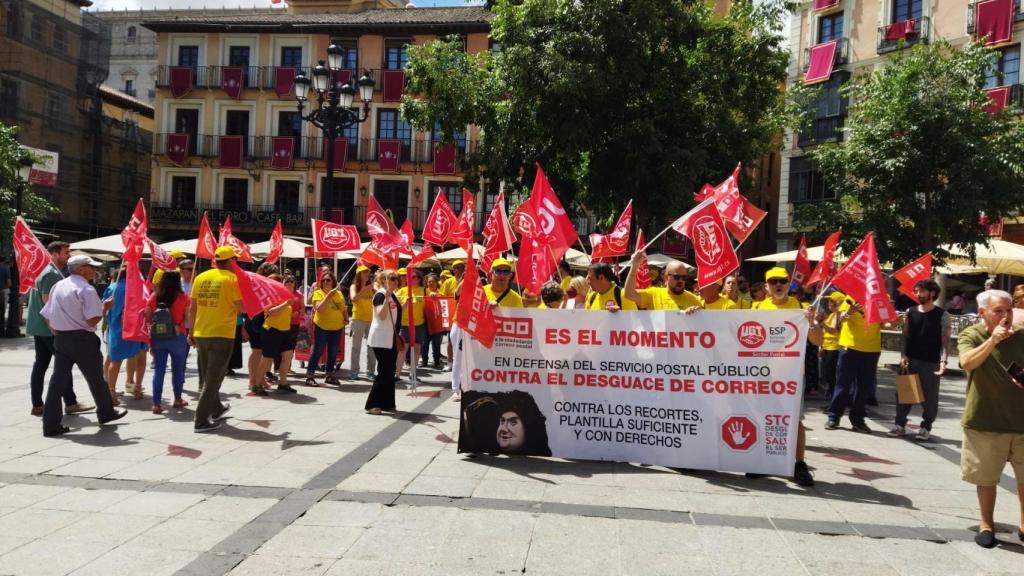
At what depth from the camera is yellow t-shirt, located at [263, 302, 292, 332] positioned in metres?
10.1

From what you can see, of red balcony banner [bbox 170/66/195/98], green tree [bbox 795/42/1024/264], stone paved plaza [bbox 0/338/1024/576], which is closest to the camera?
stone paved plaza [bbox 0/338/1024/576]

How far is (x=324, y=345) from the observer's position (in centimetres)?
1134

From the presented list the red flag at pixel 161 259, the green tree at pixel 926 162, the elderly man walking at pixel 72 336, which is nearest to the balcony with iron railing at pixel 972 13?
the green tree at pixel 926 162

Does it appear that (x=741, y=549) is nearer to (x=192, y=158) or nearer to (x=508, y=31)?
(x=508, y=31)

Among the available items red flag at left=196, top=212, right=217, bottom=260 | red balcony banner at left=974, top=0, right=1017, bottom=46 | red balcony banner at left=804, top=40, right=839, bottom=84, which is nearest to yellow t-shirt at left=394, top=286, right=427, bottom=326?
red flag at left=196, top=212, right=217, bottom=260

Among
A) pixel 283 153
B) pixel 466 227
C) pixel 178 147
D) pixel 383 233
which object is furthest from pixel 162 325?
pixel 178 147

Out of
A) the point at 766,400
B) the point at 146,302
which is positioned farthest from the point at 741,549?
the point at 146,302

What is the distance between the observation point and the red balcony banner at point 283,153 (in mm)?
37125

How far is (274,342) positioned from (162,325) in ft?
5.83

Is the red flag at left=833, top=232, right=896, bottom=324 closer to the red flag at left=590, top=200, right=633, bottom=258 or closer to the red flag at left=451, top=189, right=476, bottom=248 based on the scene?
the red flag at left=451, top=189, right=476, bottom=248

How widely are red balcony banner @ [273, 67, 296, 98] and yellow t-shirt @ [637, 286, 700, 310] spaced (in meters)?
33.5

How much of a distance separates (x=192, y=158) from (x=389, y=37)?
1085cm

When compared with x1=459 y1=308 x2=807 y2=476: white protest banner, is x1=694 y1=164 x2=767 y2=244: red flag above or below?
above

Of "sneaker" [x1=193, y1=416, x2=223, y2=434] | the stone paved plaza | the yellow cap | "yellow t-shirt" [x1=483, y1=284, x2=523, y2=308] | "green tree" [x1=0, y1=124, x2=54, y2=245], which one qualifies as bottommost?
"sneaker" [x1=193, y1=416, x2=223, y2=434]
